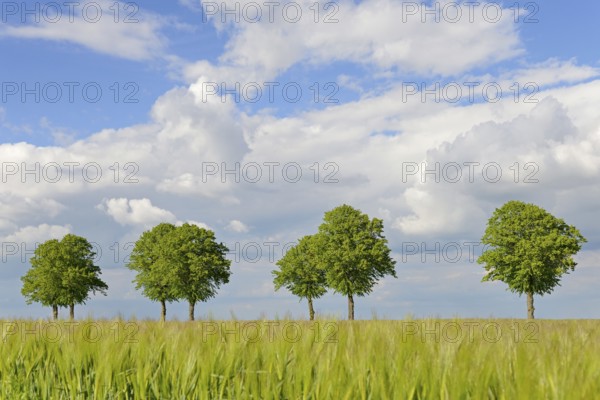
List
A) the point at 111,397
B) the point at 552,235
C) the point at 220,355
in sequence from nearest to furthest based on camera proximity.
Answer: the point at 220,355 < the point at 111,397 < the point at 552,235

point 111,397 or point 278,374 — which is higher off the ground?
point 278,374

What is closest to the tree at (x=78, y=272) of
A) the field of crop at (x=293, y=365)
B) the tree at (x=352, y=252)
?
the tree at (x=352, y=252)

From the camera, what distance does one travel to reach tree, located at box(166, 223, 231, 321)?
5909 centimetres

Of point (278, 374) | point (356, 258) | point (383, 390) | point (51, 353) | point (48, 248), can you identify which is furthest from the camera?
point (48, 248)

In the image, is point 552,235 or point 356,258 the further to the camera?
point 356,258

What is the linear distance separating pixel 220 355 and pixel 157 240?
61.0 metres

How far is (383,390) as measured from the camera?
14.9ft

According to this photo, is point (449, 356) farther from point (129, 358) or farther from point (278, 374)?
point (129, 358)

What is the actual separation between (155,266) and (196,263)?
5.59 m

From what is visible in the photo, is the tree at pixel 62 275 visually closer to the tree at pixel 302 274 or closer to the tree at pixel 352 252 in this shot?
the tree at pixel 302 274

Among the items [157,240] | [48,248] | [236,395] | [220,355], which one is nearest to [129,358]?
[220,355]

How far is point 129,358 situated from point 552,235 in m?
49.3

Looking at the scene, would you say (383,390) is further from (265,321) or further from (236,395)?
(265,321)

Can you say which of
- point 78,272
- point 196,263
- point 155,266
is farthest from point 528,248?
point 78,272
